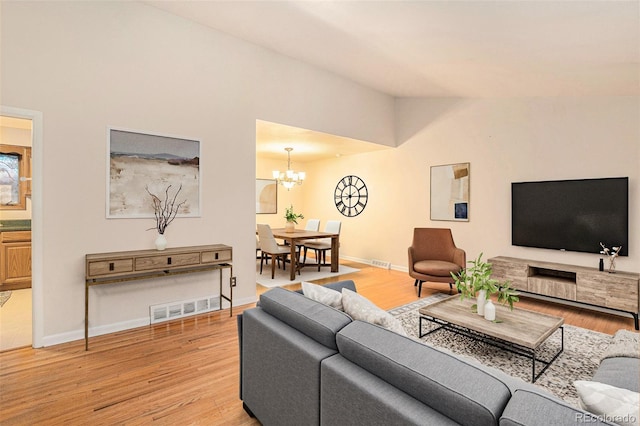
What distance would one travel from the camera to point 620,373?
5.12ft

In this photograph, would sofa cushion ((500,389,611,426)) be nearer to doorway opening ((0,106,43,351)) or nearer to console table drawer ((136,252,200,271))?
console table drawer ((136,252,200,271))

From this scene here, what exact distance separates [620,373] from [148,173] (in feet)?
13.0

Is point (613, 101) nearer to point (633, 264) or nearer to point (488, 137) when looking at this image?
point (488, 137)

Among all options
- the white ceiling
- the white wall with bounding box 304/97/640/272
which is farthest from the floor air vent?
the white wall with bounding box 304/97/640/272

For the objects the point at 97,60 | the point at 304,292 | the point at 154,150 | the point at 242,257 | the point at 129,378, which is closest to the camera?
the point at 304,292

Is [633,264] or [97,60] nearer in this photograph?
[97,60]

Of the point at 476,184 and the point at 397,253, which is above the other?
→ the point at 476,184

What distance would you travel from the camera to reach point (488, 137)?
4977 millimetres

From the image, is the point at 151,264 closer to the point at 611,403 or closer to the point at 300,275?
the point at 300,275

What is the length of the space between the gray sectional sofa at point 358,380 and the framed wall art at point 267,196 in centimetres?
604

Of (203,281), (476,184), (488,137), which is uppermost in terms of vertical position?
(488,137)

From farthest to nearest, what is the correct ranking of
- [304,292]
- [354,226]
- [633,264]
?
[354,226] < [633,264] < [304,292]

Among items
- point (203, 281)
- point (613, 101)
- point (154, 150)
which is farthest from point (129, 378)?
point (613, 101)

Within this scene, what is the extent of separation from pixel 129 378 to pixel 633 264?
5252 mm
